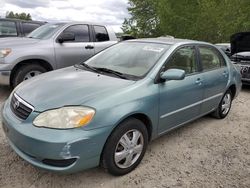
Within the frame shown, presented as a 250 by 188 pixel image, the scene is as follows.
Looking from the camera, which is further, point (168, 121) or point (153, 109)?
point (168, 121)

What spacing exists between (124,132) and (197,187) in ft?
3.20

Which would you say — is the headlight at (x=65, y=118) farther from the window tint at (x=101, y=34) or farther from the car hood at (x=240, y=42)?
the car hood at (x=240, y=42)

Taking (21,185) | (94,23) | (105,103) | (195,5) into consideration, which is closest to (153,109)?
(105,103)

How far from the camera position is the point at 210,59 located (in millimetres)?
4422

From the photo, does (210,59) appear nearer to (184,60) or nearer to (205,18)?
(184,60)

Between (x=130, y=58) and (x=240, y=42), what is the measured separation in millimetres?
5038

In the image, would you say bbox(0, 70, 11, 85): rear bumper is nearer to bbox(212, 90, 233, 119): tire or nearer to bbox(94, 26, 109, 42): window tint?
bbox(94, 26, 109, 42): window tint

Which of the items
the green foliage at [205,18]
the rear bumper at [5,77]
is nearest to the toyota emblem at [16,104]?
the rear bumper at [5,77]

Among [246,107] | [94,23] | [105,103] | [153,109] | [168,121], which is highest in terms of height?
[94,23]

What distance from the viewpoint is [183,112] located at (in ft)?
12.2

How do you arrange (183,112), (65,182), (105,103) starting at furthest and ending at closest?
(183,112)
(65,182)
(105,103)

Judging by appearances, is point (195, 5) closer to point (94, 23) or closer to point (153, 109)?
point (94, 23)

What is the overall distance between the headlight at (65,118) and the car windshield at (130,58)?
0.92 m

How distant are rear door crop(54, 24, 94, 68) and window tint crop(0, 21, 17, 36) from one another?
109 inches
